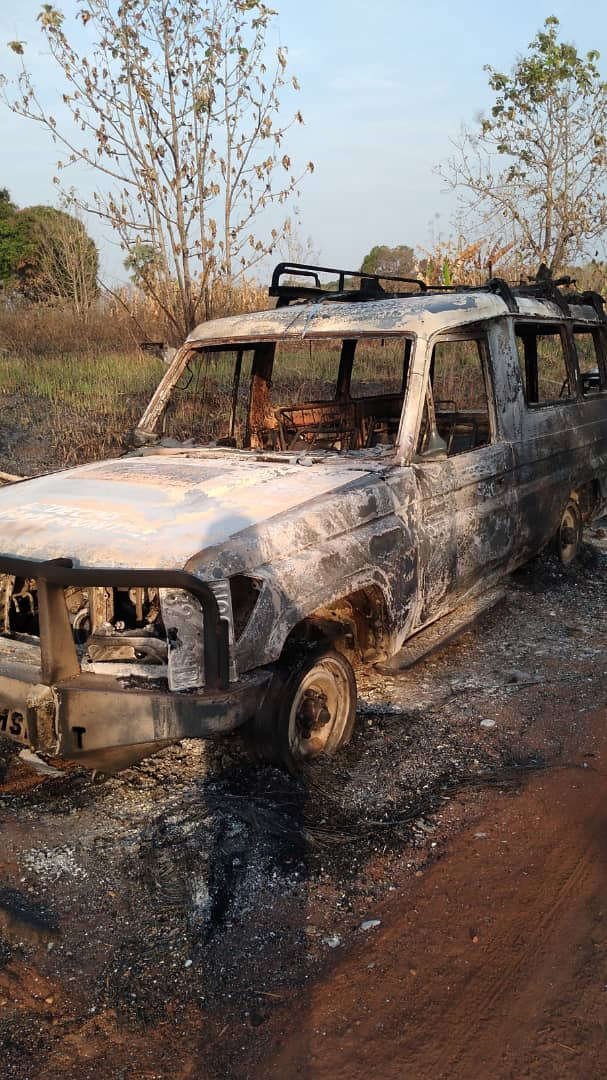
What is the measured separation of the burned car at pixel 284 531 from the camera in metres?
2.82

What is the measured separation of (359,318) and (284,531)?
167 centimetres

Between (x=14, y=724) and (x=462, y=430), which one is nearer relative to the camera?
(x=14, y=724)

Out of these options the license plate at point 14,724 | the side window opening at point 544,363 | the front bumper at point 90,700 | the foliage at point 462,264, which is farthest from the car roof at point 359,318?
the foliage at point 462,264

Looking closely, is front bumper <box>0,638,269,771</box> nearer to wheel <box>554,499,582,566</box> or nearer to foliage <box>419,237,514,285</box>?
wheel <box>554,499,582,566</box>

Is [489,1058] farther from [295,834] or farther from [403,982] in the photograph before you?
[295,834]

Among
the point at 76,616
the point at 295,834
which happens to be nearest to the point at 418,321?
the point at 76,616

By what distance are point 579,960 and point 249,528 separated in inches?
69.2

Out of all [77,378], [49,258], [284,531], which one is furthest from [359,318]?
[49,258]

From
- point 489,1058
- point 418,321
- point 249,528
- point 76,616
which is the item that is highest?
point 418,321

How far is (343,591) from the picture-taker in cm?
336

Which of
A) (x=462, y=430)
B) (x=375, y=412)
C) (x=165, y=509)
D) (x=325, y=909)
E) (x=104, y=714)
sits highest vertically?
(x=375, y=412)

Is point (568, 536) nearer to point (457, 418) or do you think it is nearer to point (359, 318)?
point (457, 418)

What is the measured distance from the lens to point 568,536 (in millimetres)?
6281

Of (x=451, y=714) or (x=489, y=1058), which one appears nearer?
(x=489, y=1058)
